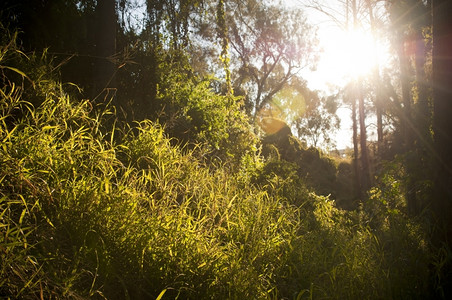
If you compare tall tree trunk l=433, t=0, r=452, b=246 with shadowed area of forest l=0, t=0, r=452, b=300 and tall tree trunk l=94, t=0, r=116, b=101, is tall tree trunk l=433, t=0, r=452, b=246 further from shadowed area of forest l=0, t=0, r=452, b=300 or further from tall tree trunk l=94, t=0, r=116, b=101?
tall tree trunk l=94, t=0, r=116, b=101

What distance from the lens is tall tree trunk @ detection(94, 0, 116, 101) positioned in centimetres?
609

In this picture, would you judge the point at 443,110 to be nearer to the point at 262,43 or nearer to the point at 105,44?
the point at 105,44

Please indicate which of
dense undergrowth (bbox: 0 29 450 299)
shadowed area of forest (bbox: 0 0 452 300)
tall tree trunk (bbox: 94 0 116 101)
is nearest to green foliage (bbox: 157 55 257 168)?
shadowed area of forest (bbox: 0 0 452 300)

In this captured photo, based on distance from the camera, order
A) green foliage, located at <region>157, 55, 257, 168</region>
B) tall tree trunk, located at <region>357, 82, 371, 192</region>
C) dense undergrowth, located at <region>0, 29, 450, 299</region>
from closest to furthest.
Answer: dense undergrowth, located at <region>0, 29, 450, 299</region>, green foliage, located at <region>157, 55, 257, 168</region>, tall tree trunk, located at <region>357, 82, 371, 192</region>

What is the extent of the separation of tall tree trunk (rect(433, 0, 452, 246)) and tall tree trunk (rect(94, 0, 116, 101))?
4.94m

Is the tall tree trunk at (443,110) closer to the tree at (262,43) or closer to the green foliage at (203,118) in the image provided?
the green foliage at (203,118)

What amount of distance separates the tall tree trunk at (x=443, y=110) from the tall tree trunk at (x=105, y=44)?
494 centimetres

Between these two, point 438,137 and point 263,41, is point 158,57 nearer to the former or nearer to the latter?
point 438,137

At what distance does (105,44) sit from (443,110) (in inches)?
215

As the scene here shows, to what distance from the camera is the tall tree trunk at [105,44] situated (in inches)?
240

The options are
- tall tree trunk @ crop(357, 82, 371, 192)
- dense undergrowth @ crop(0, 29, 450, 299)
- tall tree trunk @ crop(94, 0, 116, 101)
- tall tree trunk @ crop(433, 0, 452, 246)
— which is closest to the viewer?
dense undergrowth @ crop(0, 29, 450, 299)

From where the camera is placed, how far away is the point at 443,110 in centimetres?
393

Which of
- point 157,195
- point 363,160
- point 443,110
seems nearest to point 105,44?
point 157,195

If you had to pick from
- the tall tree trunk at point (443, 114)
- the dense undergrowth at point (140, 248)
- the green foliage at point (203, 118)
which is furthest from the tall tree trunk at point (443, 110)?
the green foliage at point (203, 118)
